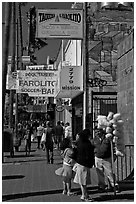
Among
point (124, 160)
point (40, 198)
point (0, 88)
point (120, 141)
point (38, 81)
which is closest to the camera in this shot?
point (40, 198)

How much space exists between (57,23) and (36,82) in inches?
146

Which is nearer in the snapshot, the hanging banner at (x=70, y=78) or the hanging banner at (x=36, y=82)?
the hanging banner at (x=70, y=78)

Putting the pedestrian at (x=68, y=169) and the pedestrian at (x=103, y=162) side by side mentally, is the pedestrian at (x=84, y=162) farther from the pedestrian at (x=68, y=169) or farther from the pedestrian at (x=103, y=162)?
the pedestrian at (x=103, y=162)

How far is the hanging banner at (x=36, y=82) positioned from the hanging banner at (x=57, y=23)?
10.6ft

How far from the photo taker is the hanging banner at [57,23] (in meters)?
12.6

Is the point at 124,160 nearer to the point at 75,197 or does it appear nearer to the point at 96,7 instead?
the point at 75,197

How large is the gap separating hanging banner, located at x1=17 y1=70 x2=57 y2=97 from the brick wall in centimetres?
427

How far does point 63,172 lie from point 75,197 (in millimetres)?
655

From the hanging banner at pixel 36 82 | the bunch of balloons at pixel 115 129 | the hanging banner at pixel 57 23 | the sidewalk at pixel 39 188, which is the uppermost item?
the hanging banner at pixel 57 23

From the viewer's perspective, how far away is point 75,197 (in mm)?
8523

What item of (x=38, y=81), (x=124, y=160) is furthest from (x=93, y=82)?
(x=124, y=160)

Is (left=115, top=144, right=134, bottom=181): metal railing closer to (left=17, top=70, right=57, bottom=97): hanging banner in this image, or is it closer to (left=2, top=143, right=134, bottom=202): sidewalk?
(left=2, top=143, right=134, bottom=202): sidewalk

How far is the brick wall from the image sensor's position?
1065cm

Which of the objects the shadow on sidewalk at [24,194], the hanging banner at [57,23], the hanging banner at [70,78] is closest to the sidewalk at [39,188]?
the shadow on sidewalk at [24,194]
